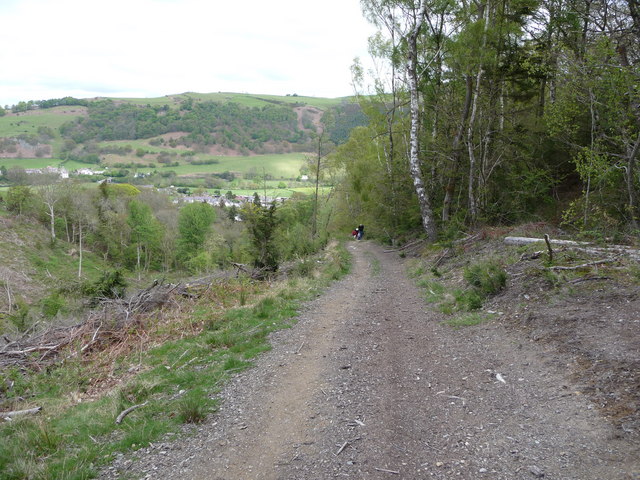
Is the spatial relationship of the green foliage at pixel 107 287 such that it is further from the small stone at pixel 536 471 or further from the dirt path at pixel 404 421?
the small stone at pixel 536 471

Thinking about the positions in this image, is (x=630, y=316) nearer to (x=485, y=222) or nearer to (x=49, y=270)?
(x=485, y=222)

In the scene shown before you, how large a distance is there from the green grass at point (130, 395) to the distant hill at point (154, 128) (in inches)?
5163

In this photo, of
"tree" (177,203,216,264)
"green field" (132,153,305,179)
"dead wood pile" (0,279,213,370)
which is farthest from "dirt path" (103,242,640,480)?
"green field" (132,153,305,179)

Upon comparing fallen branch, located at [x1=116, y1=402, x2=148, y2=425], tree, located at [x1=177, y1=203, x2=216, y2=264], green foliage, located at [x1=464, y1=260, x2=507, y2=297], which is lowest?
tree, located at [x1=177, y1=203, x2=216, y2=264]

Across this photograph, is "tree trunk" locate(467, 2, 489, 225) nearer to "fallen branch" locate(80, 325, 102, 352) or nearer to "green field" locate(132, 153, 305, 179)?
"fallen branch" locate(80, 325, 102, 352)

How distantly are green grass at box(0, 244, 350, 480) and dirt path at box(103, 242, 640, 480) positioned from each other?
37cm

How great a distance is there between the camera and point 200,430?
16.0 ft

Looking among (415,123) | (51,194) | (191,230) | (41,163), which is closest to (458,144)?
(415,123)

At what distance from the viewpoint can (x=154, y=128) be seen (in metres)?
156

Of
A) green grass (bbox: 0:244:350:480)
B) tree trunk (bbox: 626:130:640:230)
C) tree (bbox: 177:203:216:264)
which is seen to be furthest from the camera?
tree (bbox: 177:203:216:264)

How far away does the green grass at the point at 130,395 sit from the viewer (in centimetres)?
459

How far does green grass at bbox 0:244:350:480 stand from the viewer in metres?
4.59

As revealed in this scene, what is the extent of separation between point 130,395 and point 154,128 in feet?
548

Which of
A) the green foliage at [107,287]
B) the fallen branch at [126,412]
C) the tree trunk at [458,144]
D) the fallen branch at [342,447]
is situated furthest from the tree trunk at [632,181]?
the green foliage at [107,287]
